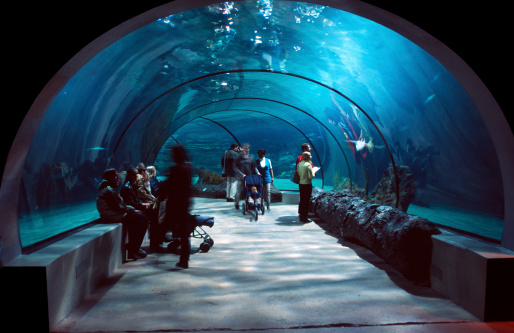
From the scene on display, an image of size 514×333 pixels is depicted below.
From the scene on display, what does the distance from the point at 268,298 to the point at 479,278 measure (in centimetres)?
234

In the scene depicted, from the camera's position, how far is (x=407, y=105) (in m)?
8.18

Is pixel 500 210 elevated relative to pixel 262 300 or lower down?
elevated

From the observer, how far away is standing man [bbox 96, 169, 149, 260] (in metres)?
6.04

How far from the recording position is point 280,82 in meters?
12.2

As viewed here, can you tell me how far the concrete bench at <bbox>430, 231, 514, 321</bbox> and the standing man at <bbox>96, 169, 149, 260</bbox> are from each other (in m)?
4.84

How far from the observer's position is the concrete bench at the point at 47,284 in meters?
3.46

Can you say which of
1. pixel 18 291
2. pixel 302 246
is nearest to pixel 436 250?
pixel 302 246

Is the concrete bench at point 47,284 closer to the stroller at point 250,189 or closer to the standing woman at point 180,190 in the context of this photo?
the standing woman at point 180,190

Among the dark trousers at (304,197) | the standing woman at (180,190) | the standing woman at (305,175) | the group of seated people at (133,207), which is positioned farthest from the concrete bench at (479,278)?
the dark trousers at (304,197)

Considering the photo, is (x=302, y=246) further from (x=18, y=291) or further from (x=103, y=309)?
(x=18, y=291)

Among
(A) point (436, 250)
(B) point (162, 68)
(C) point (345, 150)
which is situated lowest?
(A) point (436, 250)

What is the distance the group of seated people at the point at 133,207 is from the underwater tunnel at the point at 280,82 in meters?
0.65

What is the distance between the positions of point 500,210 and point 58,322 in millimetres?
6296

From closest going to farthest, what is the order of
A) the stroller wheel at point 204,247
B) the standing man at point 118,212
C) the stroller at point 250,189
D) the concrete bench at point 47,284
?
the concrete bench at point 47,284, the standing man at point 118,212, the stroller wheel at point 204,247, the stroller at point 250,189
